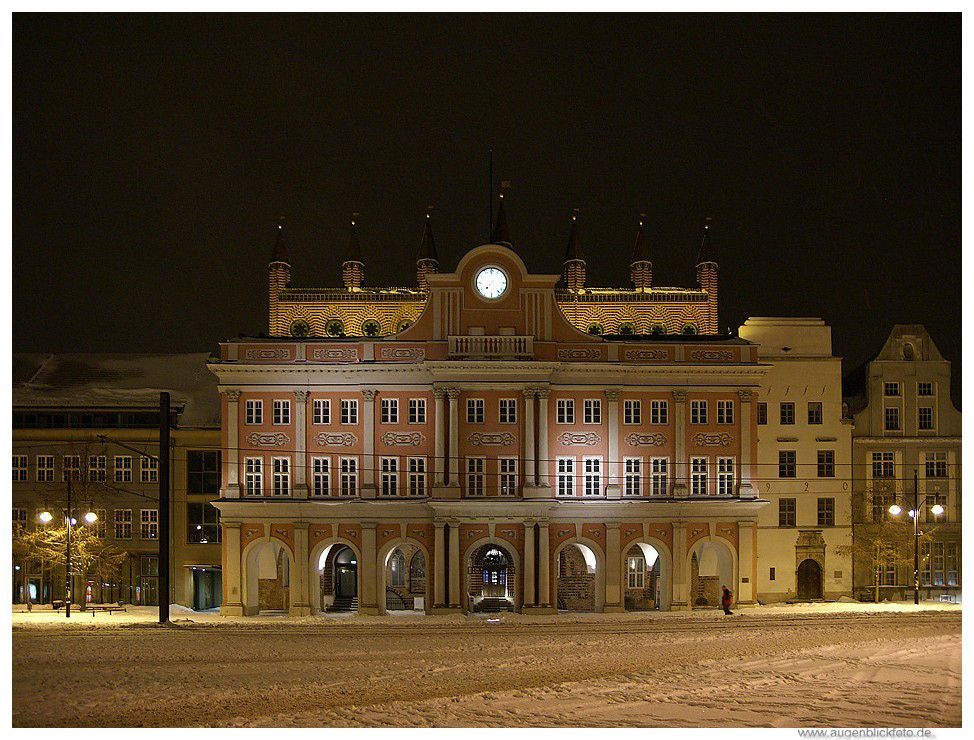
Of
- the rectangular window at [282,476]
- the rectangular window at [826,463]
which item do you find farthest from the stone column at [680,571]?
the rectangular window at [282,476]

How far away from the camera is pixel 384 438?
48.1 meters

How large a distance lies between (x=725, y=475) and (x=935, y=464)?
13873 mm

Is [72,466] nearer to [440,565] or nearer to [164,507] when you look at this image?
A: [164,507]

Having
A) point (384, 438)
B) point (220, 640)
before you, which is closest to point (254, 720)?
point (220, 640)

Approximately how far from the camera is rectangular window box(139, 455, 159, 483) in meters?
51.9

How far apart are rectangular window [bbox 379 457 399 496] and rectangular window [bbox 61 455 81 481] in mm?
17356

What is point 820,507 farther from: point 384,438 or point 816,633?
point 384,438

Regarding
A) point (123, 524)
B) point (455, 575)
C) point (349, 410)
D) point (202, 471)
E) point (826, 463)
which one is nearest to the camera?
point (455, 575)

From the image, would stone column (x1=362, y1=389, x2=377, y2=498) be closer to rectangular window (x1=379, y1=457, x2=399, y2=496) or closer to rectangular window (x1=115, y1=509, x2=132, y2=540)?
rectangular window (x1=379, y1=457, x2=399, y2=496)

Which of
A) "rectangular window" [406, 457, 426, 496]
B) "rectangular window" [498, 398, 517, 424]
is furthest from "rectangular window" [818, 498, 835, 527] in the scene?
"rectangular window" [406, 457, 426, 496]

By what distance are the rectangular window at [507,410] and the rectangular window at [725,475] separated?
1100 centimetres

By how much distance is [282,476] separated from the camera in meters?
48.2

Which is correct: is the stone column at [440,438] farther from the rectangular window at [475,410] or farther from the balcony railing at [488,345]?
the balcony railing at [488,345]

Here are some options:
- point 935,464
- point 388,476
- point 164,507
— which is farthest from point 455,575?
point 935,464
